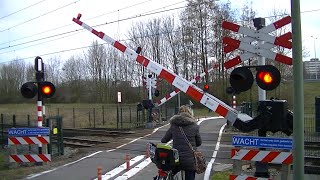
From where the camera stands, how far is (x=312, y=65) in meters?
90.2

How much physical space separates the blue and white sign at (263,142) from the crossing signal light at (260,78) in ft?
2.97

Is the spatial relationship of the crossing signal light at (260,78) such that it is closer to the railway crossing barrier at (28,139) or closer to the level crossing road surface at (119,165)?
the level crossing road surface at (119,165)

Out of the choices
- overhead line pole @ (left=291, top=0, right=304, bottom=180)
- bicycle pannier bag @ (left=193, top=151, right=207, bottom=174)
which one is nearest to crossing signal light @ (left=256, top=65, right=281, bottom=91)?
bicycle pannier bag @ (left=193, top=151, right=207, bottom=174)

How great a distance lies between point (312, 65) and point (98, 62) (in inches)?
1725

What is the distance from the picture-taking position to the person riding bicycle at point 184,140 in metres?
7.99

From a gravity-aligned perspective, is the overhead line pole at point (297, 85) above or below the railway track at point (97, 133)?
above

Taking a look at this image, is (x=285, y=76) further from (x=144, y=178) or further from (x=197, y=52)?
(x=144, y=178)

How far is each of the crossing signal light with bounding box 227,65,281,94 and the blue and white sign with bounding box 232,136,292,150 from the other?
2.97 ft

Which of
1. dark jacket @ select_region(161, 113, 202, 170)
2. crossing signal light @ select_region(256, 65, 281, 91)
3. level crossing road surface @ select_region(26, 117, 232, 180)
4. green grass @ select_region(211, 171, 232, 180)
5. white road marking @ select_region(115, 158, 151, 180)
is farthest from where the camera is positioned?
level crossing road surface @ select_region(26, 117, 232, 180)

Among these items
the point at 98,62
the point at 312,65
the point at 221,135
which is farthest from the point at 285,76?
the point at 312,65

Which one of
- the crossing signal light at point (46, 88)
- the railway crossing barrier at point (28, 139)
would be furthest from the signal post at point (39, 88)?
the railway crossing barrier at point (28, 139)

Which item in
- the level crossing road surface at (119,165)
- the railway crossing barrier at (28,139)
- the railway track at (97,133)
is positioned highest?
the railway crossing barrier at (28,139)

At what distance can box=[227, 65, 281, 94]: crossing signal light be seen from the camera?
743 centimetres

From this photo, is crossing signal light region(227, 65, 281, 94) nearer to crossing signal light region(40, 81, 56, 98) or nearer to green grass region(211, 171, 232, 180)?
green grass region(211, 171, 232, 180)
